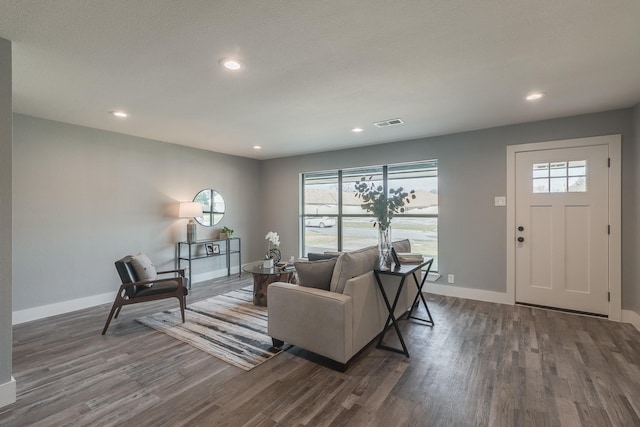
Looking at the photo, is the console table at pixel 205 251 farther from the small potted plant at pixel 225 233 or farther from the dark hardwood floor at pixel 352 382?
the dark hardwood floor at pixel 352 382

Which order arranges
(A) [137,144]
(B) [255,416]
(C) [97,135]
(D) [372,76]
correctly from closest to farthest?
1. (B) [255,416]
2. (D) [372,76]
3. (C) [97,135]
4. (A) [137,144]

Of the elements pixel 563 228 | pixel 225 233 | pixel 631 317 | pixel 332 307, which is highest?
pixel 563 228

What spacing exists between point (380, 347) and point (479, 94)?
2689mm

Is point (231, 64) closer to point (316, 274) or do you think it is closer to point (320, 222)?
point (316, 274)

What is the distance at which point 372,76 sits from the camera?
2.52 meters

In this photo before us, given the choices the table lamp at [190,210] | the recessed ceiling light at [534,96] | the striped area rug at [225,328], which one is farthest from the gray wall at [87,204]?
the recessed ceiling light at [534,96]

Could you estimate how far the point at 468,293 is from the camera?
4.29 meters

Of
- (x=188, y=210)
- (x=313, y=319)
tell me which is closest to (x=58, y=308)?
(x=188, y=210)

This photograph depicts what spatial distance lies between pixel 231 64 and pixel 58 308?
3913 mm

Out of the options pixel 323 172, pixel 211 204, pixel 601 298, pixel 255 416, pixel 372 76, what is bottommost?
pixel 255 416

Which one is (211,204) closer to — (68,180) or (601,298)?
(68,180)

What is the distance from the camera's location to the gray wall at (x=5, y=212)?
1.94m

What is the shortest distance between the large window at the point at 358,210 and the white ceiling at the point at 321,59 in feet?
4.26

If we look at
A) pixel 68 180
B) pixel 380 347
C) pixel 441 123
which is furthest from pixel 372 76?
pixel 68 180
